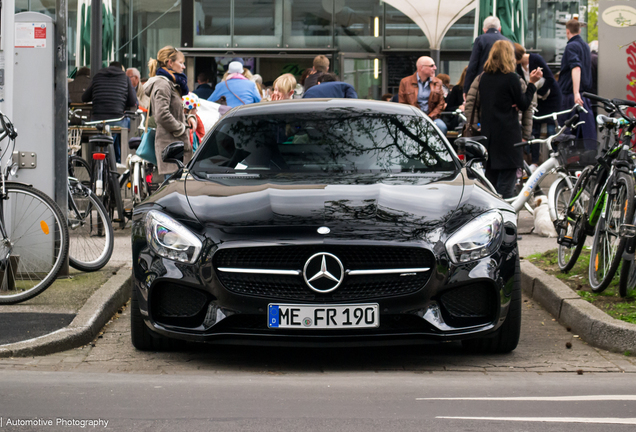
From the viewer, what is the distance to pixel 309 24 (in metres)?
25.2

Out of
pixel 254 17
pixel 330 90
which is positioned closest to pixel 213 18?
pixel 254 17

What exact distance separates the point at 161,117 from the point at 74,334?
4.58 meters

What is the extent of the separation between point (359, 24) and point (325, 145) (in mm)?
19589

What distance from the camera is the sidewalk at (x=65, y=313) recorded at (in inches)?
210

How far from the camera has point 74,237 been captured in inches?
292

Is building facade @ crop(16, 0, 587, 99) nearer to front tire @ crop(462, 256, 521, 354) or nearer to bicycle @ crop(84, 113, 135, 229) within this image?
bicycle @ crop(84, 113, 135, 229)

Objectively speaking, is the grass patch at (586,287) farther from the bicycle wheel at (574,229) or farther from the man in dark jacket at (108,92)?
the man in dark jacket at (108,92)

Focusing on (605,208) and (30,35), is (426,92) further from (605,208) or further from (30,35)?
(30,35)

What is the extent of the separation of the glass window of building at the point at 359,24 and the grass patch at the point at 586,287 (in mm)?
16999

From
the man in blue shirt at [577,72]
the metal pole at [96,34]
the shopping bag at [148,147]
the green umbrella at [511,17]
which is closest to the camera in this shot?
the shopping bag at [148,147]

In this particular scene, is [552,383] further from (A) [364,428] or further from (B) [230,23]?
(B) [230,23]

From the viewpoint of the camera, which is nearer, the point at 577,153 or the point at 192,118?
the point at 577,153

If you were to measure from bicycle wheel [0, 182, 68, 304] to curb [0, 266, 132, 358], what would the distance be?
0.41 m

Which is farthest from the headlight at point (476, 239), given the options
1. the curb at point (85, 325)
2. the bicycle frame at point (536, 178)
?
the bicycle frame at point (536, 178)
